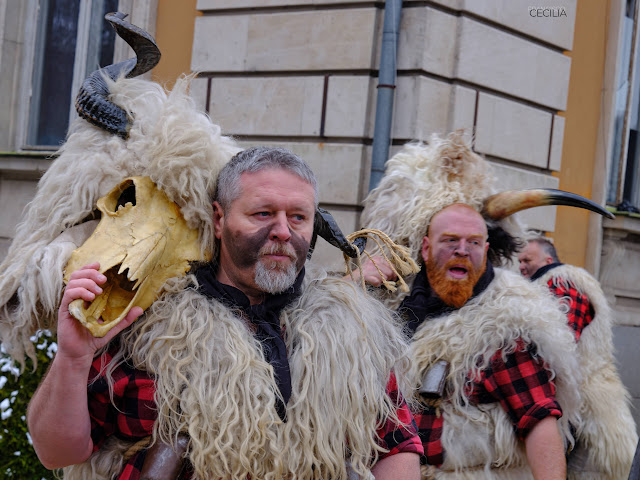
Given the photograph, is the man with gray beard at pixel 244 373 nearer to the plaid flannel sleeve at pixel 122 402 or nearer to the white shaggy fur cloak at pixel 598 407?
the plaid flannel sleeve at pixel 122 402

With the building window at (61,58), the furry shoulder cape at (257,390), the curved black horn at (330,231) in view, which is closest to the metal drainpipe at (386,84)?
the building window at (61,58)

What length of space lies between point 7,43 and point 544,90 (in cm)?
526

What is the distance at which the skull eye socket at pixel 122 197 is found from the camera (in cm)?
250

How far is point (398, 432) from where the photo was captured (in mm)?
2629

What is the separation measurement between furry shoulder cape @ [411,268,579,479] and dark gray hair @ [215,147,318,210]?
1.25 m

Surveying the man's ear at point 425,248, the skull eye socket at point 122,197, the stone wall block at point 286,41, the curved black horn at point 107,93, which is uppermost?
the stone wall block at point 286,41

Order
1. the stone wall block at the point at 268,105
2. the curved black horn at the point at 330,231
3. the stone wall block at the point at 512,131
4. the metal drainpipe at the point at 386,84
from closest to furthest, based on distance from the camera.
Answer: the curved black horn at the point at 330,231 → the metal drainpipe at the point at 386,84 → the stone wall block at the point at 268,105 → the stone wall block at the point at 512,131

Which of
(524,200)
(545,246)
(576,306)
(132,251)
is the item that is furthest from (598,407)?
(132,251)

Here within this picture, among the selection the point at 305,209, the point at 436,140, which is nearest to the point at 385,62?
the point at 436,140

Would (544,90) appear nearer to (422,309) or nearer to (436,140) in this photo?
(436,140)

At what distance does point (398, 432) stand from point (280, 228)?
0.72 metres

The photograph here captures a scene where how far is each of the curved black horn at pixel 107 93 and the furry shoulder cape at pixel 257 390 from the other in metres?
0.54

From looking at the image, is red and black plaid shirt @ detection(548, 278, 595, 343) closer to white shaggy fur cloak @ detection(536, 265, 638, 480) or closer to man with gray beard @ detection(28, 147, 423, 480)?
white shaggy fur cloak @ detection(536, 265, 638, 480)

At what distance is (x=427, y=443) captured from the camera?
3508 millimetres
